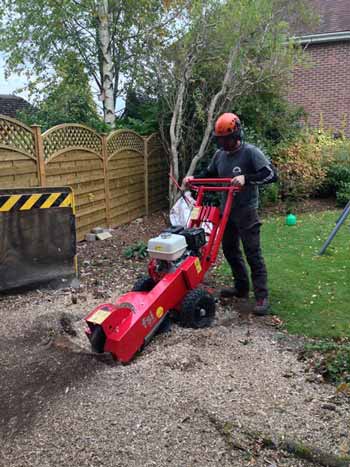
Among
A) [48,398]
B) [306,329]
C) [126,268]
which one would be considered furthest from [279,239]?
[48,398]

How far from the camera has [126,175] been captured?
8.66 meters

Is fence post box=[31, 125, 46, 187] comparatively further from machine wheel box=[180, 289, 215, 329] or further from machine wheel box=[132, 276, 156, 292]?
machine wheel box=[180, 289, 215, 329]

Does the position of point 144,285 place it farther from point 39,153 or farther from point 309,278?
point 39,153

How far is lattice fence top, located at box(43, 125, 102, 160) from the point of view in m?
6.37

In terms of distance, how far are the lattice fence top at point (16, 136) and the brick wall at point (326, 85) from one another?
32.4 feet

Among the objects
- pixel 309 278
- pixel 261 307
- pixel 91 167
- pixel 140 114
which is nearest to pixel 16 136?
pixel 91 167

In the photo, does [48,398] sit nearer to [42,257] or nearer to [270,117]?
[42,257]

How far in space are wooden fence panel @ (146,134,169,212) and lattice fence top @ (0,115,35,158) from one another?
12.6 feet

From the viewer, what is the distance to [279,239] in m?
7.47

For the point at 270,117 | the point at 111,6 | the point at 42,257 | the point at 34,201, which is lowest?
the point at 42,257

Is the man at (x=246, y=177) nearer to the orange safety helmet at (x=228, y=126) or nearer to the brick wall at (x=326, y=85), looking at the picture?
the orange safety helmet at (x=228, y=126)

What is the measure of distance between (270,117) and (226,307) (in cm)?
744

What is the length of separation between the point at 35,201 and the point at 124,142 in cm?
405

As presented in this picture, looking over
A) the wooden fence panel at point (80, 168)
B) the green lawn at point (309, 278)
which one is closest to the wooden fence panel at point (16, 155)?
the wooden fence panel at point (80, 168)
